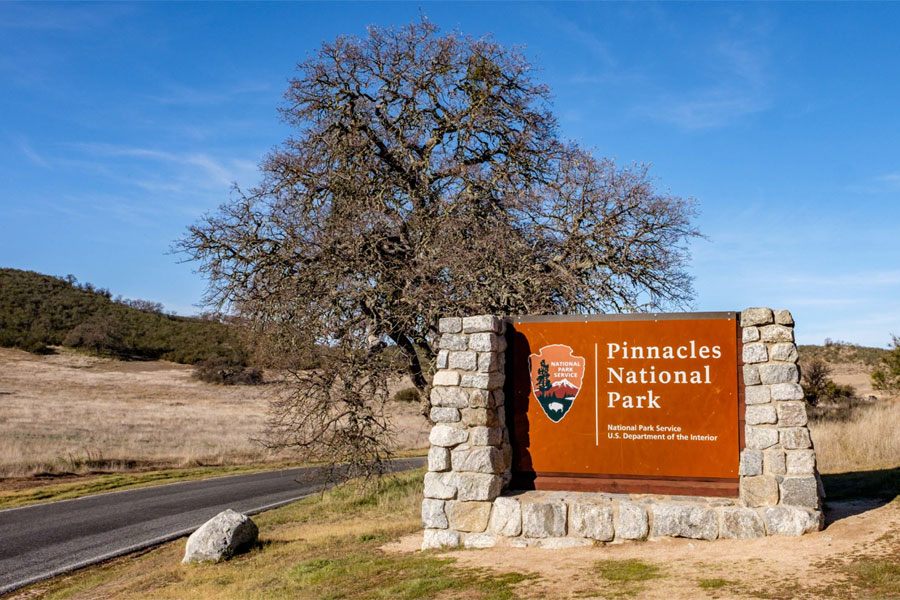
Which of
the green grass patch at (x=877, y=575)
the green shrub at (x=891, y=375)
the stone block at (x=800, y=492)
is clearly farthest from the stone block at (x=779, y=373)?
the green shrub at (x=891, y=375)

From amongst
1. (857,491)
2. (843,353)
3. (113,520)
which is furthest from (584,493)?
(843,353)

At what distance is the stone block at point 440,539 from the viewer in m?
9.84

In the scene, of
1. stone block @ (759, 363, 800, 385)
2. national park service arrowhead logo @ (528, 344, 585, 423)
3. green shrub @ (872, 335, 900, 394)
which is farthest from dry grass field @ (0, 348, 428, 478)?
green shrub @ (872, 335, 900, 394)

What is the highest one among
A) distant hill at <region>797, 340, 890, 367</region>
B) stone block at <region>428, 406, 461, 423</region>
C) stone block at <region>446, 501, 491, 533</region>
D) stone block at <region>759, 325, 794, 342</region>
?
distant hill at <region>797, 340, 890, 367</region>

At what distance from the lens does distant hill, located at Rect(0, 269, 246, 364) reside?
62.6 meters

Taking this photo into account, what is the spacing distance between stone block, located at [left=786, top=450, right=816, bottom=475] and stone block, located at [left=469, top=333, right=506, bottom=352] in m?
3.95

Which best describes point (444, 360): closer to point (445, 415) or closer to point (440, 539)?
point (445, 415)

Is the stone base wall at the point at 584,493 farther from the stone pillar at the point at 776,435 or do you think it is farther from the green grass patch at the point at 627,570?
the green grass patch at the point at 627,570

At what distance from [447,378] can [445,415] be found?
52 centimetres

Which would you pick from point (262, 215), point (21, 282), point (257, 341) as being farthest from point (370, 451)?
point (21, 282)

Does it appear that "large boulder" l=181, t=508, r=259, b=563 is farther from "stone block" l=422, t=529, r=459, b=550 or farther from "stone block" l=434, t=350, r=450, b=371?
"stone block" l=434, t=350, r=450, b=371

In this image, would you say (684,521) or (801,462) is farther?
(684,521)

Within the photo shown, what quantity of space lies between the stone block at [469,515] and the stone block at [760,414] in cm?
352

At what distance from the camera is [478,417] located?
10078mm
